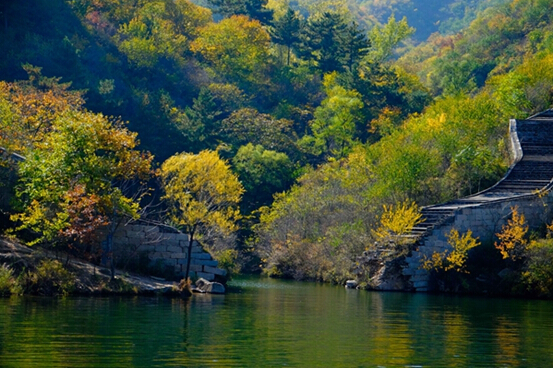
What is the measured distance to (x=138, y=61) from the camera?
7888 cm

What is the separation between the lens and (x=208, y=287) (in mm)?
36812

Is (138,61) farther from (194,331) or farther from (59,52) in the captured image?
(194,331)

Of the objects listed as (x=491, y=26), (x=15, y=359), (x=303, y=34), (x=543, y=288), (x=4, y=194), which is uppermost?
(x=491, y=26)

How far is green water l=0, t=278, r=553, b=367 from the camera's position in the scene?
19.1 metres

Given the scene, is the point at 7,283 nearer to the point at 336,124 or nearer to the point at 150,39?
the point at 336,124

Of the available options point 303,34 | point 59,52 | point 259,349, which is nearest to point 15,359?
point 259,349

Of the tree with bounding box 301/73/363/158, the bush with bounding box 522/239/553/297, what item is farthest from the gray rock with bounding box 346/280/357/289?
the tree with bounding box 301/73/363/158

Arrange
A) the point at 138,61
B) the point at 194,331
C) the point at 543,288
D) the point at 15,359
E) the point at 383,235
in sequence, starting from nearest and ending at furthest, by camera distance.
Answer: the point at 15,359 < the point at 194,331 < the point at 543,288 < the point at 383,235 < the point at 138,61

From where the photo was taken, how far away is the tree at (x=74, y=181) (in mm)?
32625

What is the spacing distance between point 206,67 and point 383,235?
4438 cm

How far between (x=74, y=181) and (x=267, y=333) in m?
12.8

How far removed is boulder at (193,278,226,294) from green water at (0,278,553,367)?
2001 mm

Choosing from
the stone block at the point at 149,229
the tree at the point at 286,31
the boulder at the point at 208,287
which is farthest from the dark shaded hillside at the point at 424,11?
the stone block at the point at 149,229

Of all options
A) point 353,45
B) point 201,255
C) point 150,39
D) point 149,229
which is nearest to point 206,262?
point 201,255
